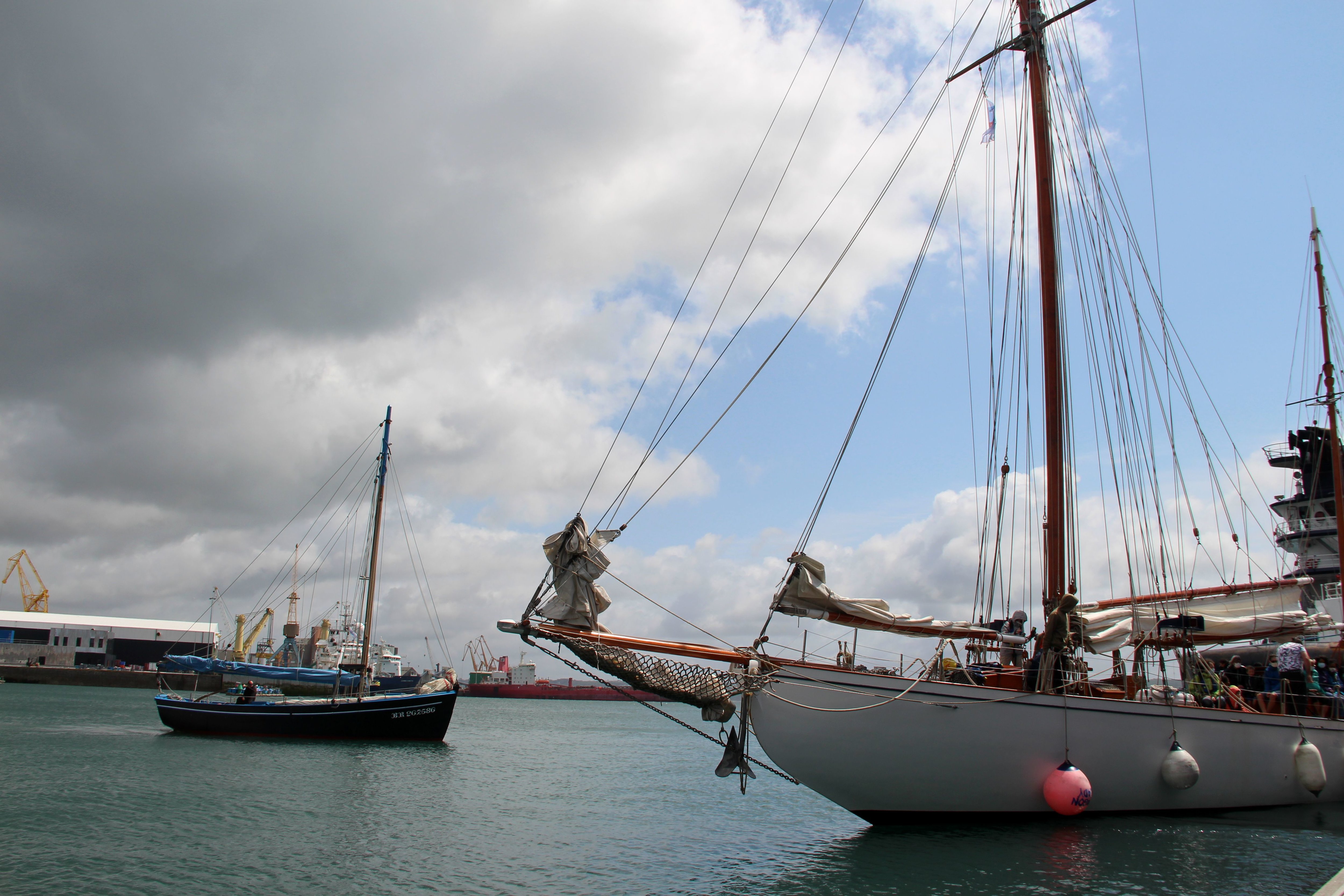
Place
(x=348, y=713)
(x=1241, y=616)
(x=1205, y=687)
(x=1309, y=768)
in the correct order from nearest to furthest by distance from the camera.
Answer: (x=1309, y=768)
(x=1205, y=687)
(x=1241, y=616)
(x=348, y=713)

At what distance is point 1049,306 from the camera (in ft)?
64.7

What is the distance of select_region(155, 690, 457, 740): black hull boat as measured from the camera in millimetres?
38594

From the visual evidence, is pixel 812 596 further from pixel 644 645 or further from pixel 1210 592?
pixel 1210 592

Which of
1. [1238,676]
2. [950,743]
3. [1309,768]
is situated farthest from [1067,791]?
[1238,676]

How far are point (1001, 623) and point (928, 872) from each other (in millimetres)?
7017

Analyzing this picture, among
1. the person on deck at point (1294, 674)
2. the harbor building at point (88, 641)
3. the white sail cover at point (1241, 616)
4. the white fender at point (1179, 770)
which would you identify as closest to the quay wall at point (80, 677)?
the harbor building at point (88, 641)

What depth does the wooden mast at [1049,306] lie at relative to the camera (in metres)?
18.6

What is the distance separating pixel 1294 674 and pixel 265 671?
84688 millimetres

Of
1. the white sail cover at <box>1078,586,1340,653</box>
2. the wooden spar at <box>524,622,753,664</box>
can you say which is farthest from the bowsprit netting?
the white sail cover at <box>1078,586,1340,653</box>

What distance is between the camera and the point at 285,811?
2072 cm

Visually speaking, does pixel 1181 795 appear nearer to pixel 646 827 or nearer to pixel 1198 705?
pixel 1198 705

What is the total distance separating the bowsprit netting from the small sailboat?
27.2 meters

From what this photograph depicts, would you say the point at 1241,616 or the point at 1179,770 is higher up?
the point at 1241,616

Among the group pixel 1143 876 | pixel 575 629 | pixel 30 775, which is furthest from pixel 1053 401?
pixel 30 775
